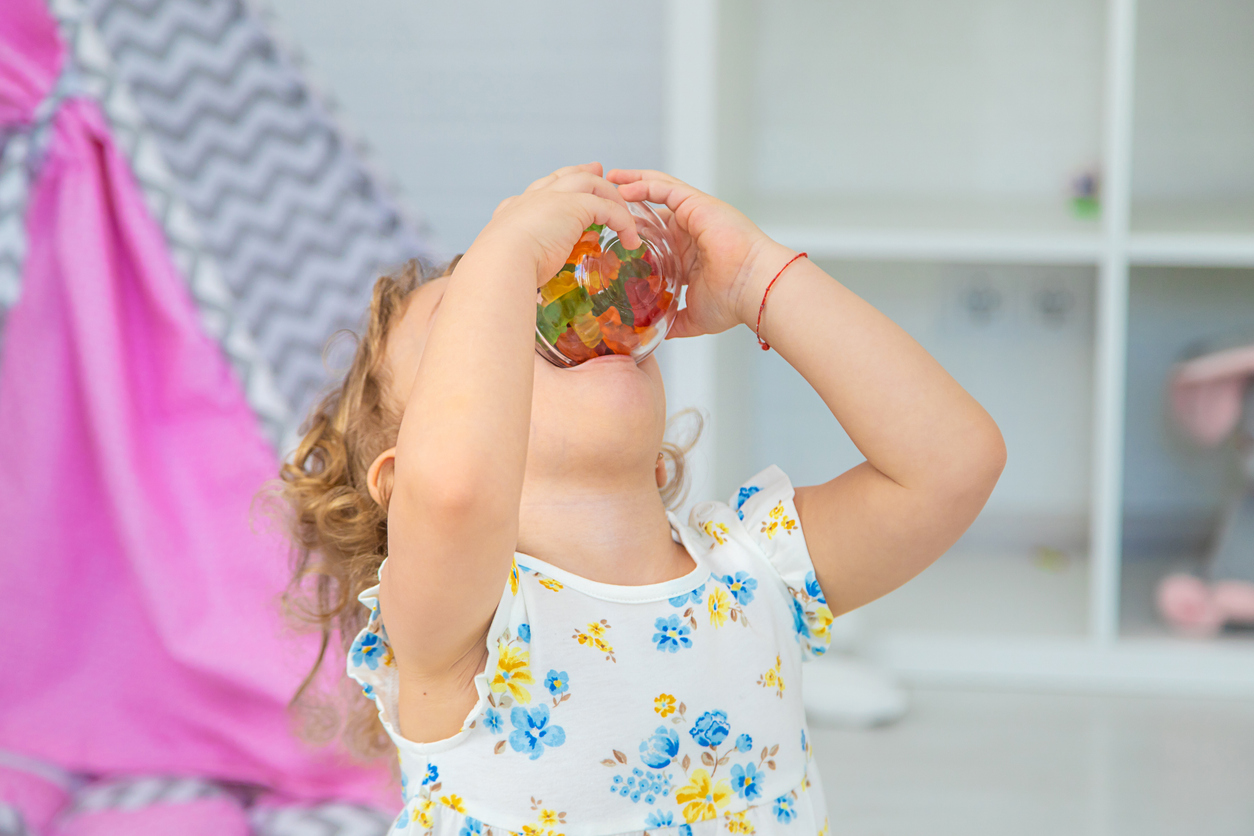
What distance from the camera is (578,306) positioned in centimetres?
67

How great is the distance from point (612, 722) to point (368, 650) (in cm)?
16

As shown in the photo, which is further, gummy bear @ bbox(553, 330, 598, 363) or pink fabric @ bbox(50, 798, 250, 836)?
pink fabric @ bbox(50, 798, 250, 836)

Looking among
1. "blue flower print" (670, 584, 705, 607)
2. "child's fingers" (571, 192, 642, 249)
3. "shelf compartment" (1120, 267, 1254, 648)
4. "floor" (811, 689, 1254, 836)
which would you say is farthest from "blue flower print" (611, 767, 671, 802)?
"shelf compartment" (1120, 267, 1254, 648)

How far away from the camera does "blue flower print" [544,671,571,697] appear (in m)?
0.63

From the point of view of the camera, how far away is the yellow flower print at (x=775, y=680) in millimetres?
684

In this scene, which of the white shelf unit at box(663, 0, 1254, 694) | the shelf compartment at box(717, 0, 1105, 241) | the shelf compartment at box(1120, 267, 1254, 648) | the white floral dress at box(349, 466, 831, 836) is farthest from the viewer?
the shelf compartment at box(717, 0, 1105, 241)

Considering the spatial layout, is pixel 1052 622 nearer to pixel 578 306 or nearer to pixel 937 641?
pixel 937 641

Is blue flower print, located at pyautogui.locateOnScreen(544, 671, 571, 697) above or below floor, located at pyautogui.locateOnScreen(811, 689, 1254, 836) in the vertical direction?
above

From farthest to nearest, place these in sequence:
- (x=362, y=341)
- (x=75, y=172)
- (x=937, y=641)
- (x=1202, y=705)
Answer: (x=937, y=641) < (x=1202, y=705) < (x=75, y=172) < (x=362, y=341)

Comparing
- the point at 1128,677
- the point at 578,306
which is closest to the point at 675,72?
the point at 578,306

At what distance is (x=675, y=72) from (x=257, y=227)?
0.53 metres

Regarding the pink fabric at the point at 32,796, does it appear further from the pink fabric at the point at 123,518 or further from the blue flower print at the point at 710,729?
the blue flower print at the point at 710,729

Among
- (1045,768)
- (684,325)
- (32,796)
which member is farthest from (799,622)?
(32,796)

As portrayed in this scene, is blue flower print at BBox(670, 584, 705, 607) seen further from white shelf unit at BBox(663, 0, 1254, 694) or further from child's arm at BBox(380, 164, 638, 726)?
white shelf unit at BBox(663, 0, 1254, 694)
